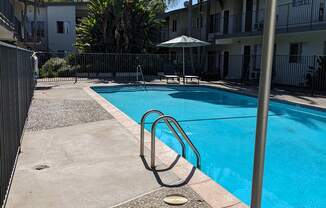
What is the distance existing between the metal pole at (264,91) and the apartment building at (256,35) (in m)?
16.1

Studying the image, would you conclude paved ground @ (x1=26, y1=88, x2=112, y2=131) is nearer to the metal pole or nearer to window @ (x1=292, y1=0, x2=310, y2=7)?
the metal pole

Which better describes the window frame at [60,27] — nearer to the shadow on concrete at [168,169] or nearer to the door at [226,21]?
the door at [226,21]

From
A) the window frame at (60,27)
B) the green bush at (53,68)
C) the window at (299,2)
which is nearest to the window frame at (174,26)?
the window frame at (60,27)

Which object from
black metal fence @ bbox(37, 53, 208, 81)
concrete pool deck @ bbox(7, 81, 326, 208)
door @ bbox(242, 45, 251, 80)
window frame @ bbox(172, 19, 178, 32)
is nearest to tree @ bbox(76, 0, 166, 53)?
black metal fence @ bbox(37, 53, 208, 81)

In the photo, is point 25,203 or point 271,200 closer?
point 25,203

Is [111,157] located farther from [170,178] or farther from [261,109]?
[261,109]

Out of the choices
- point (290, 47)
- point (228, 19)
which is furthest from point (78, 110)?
point (228, 19)

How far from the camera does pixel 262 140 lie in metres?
2.14

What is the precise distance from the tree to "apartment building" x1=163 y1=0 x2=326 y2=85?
487cm

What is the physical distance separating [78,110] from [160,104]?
5352 millimetres

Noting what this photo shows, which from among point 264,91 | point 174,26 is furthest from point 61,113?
point 174,26

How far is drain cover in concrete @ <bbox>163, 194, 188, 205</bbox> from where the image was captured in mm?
3891

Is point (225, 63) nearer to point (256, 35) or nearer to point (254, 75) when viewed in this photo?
point (254, 75)

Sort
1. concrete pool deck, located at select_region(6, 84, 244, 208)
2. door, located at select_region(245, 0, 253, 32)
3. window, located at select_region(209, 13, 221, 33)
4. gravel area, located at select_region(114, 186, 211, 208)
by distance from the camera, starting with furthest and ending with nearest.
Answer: window, located at select_region(209, 13, 221, 33) → door, located at select_region(245, 0, 253, 32) → concrete pool deck, located at select_region(6, 84, 244, 208) → gravel area, located at select_region(114, 186, 211, 208)
